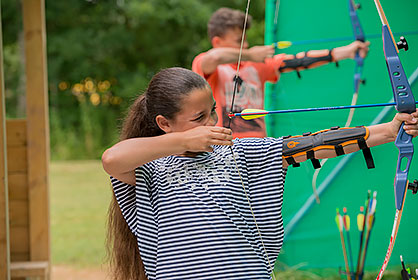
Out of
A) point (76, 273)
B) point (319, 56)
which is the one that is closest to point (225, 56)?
point (319, 56)

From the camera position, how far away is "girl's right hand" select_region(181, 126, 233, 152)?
1.49m

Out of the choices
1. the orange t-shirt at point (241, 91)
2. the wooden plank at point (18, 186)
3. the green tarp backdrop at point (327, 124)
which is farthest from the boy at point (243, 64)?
the wooden plank at point (18, 186)

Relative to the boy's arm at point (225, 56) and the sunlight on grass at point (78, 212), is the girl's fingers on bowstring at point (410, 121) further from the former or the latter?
the sunlight on grass at point (78, 212)

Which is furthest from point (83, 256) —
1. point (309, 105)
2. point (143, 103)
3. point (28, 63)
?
point (143, 103)

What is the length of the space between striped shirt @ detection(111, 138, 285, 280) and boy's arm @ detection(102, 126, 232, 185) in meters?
0.07

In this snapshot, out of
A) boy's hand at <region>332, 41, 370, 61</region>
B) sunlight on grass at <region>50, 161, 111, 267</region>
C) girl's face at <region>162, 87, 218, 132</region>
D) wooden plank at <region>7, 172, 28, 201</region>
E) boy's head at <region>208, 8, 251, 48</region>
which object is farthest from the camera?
sunlight on grass at <region>50, 161, 111, 267</region>

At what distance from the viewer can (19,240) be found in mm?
3305

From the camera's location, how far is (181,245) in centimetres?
158

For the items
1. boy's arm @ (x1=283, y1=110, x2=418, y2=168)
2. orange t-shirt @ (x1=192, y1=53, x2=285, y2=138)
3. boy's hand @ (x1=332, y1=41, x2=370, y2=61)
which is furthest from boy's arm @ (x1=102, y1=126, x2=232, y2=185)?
boy's hand @ (x1=332, y1=41, x2=370, y2=61)

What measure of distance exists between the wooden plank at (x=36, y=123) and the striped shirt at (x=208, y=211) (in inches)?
68.0

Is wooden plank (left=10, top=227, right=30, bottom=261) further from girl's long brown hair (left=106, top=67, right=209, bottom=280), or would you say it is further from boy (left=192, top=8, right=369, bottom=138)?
girl's long brown hair (left=106, top=67, right=209, bottom=280)

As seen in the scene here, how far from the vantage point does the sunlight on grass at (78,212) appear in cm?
489

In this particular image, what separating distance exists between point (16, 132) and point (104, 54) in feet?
26.0

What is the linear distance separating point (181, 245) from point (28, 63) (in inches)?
81.8
